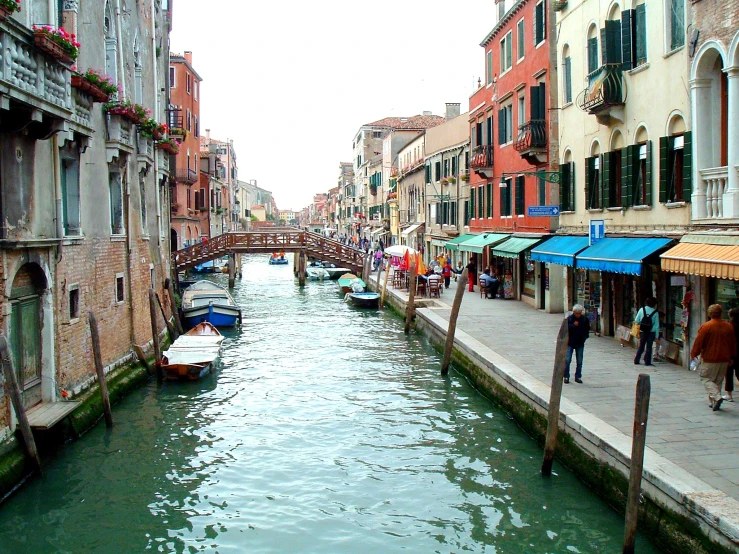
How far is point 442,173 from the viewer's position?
37969 millimetres

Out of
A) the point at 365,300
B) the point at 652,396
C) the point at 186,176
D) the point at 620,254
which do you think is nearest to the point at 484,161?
the point at 365,300

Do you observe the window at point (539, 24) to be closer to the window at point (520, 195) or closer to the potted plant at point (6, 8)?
the window at point (520, 195)

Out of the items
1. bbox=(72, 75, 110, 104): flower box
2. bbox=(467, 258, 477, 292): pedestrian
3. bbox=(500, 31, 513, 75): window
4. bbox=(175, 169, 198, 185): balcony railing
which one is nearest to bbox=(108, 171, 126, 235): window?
bbox=(72, 75, 110, 104): flower box

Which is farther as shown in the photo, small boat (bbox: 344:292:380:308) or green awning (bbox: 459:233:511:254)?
small boat (bbox: 344:292:380:308)

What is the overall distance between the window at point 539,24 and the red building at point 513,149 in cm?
3

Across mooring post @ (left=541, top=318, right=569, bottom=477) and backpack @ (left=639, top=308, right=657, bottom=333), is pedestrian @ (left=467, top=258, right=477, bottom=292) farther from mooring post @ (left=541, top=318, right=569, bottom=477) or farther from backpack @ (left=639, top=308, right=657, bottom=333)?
mooring post @ (left=541, top=318, right=569, bottom=477)

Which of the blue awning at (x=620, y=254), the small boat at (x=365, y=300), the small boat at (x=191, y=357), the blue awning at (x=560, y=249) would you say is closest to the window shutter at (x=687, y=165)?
the blue awning at (x=620, y=254)

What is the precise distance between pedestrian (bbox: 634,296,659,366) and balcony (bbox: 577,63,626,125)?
433 centimetres

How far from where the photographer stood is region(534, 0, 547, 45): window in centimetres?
2116

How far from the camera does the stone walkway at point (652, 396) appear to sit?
829 cm

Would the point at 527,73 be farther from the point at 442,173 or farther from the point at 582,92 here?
the point at 442,173

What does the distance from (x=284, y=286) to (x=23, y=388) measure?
3452 centimetres

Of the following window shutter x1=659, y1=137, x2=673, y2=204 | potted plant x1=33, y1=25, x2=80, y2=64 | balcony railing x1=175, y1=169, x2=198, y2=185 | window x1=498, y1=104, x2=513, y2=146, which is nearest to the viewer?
potted plant x1=33, y1=25, x2=80, y2=64

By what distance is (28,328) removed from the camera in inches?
438
